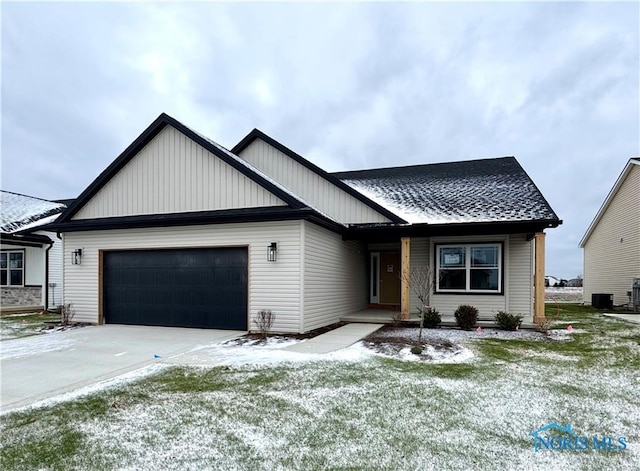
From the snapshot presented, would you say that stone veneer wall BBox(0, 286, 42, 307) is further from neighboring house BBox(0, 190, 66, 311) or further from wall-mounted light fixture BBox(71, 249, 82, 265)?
wall-mounted light fixture BBox(71, 249, 82, 265)

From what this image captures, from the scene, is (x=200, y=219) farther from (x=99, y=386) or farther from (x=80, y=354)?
(x=99, y=386)

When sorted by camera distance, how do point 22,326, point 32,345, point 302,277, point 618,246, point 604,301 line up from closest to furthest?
1. point 32,345
2. point 302,277
3. point 22,326
4. point 604,301
5. point 618,246

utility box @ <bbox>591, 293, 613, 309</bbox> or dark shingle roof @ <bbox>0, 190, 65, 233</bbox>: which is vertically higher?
dark shingle roof @ <bbox>0, 190, 65, 233</bbox>

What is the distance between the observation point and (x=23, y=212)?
62.5 ft

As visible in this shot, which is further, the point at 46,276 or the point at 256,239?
the point at 46,276

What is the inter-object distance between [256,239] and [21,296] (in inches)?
511

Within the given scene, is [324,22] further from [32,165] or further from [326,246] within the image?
[32,165]

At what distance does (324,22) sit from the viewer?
13.9m

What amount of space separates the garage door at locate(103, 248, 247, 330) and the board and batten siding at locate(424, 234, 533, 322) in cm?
627

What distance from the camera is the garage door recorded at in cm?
1042

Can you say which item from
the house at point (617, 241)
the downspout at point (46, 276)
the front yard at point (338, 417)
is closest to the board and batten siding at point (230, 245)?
the front yard at point (338, 417)

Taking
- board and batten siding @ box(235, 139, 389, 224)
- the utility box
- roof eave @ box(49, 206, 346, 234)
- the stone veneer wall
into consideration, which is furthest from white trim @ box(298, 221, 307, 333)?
the utility box

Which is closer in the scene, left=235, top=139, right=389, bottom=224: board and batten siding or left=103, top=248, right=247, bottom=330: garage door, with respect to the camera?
left=103, top=248, right=247, bottom=330: garage door

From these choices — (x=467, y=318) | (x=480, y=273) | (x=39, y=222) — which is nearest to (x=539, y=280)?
(x=480, y=273)
